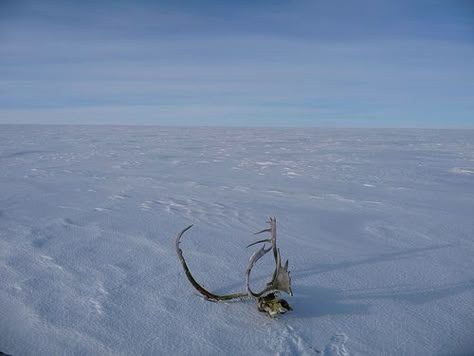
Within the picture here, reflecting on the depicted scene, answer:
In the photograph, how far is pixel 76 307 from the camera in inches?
86.0

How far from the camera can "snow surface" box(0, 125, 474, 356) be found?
193cm

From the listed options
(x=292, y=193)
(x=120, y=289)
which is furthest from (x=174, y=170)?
(x=120, y=289)

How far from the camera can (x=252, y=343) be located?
188cm

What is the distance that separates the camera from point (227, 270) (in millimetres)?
2771

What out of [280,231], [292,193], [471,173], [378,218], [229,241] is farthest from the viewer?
[471,173]

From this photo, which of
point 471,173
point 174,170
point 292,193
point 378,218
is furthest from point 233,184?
point 471,173

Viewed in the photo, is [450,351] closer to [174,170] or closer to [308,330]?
[308,330]

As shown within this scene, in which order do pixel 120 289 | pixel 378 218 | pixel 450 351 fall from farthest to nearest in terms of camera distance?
pixel 378 218, pixel 120 289, pixel 450 351

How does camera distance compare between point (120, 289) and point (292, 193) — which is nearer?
point (120, 289)

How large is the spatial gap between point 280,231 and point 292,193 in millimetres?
1938

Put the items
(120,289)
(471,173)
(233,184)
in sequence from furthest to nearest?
1. (471,173)
2. (233,184)
3. (120,289)

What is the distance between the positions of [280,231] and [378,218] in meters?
1.21

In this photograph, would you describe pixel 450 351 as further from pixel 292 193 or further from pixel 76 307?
pixel 292 193

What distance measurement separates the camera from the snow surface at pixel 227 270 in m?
1.93
